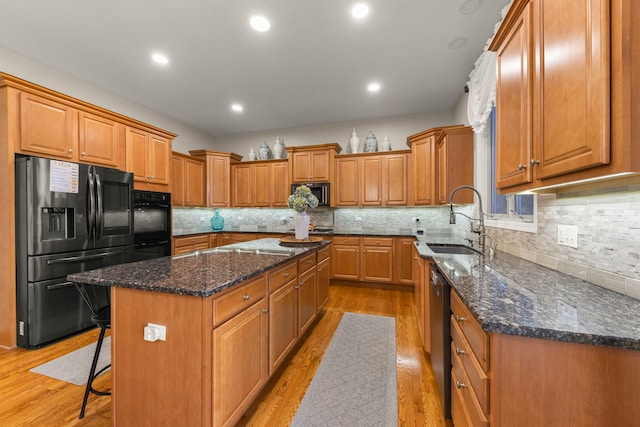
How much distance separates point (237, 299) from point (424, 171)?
3555 mm

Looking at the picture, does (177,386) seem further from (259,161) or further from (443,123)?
(443,123)

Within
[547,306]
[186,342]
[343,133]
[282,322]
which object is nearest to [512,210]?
[547,306]

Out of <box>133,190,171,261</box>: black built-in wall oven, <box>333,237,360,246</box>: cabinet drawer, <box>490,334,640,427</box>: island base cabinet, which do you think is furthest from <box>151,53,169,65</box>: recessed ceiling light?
<box>490,334,640,427</box>: island base cabinet

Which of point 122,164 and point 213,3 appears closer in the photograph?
point 213,3

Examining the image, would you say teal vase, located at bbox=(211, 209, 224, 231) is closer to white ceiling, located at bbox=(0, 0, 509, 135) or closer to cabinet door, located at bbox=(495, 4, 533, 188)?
white ceiling, located at bbox=(0, 0, 509, 135)

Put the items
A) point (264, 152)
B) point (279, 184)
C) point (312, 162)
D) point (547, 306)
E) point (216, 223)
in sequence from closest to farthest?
point (547, 306) → point (312, 162) → point (279, 184) → point (264, 152) → point (216, 223)

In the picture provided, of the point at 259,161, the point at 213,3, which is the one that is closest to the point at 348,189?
the point at 259,161

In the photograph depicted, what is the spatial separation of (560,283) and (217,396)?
5.67 feet

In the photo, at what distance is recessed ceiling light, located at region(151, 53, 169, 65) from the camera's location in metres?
2.88

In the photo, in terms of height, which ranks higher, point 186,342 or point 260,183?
point 260,183

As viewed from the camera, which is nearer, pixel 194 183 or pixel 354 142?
pixel 354 142

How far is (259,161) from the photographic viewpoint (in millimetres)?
5281

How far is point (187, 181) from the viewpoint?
15.9 feet

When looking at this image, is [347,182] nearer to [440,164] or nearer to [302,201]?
[440,164]
